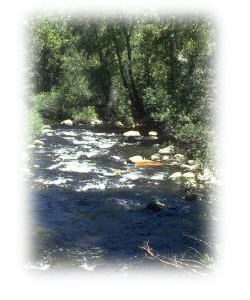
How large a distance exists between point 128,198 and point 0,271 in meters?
6.70

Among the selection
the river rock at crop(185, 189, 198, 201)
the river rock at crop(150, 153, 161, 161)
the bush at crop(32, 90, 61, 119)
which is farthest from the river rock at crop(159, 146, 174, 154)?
the bush at crop(32, 90, 61, 119)

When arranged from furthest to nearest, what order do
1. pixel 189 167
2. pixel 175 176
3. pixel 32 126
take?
pixel 32 126 → pixel 189 167 → pixel 175 176

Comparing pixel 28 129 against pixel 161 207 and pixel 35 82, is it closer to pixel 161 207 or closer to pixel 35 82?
pixel 161 207

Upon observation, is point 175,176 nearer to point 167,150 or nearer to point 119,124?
point 167,150

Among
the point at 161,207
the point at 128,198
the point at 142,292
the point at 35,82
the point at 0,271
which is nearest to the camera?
the point at 142,292

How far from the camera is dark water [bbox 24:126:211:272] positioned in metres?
9.66

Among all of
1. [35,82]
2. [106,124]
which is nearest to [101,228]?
[106,124]

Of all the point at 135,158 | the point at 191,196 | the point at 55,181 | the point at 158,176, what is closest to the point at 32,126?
the point at 135,158

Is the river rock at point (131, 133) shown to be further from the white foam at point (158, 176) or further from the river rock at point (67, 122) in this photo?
the white foam at point (158, 176)

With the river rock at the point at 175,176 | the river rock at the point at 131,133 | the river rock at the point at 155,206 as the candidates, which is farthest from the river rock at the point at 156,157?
the river rock at the point at 155,206

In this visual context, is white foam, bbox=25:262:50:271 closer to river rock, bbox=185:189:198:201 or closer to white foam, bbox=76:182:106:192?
white foam, bbox=76:182:106:192

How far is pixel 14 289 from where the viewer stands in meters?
6.95

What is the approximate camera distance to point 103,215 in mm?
12609

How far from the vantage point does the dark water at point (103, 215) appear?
966 centimetres
